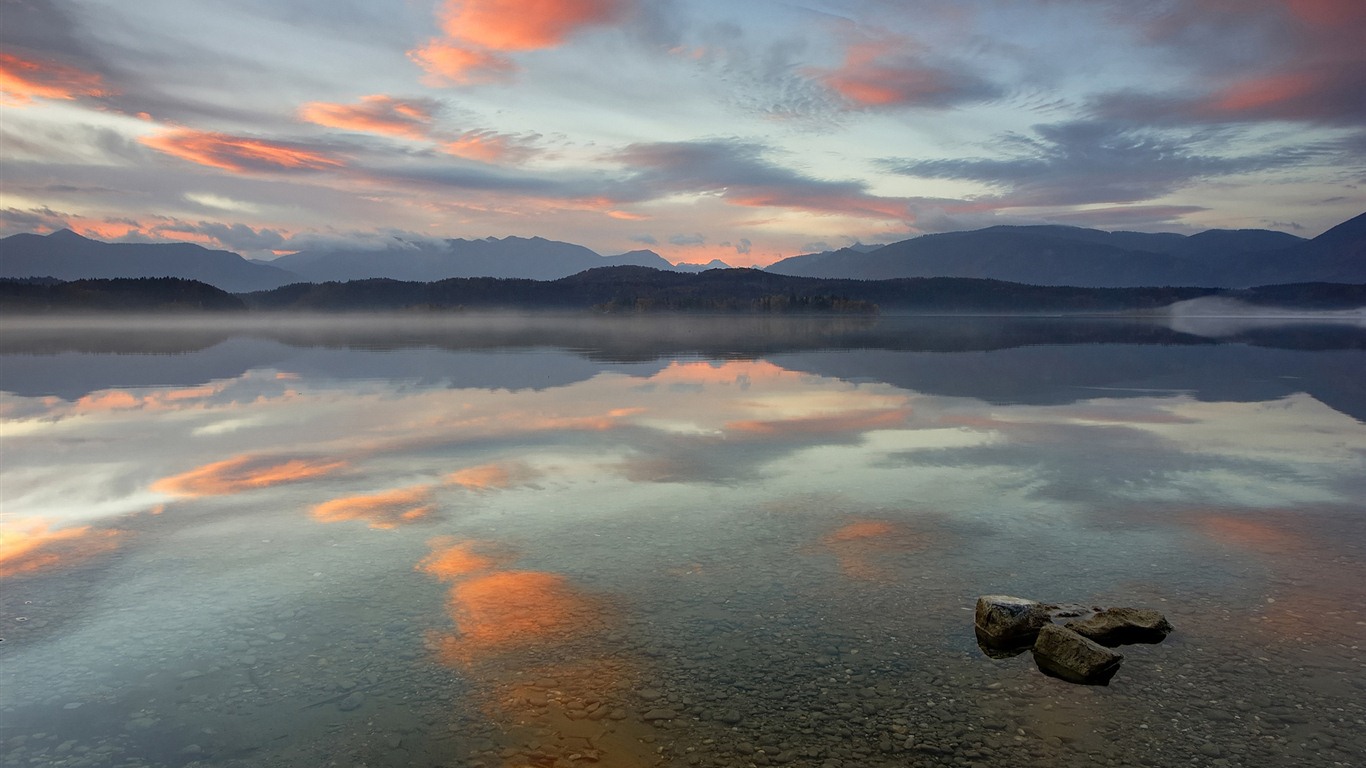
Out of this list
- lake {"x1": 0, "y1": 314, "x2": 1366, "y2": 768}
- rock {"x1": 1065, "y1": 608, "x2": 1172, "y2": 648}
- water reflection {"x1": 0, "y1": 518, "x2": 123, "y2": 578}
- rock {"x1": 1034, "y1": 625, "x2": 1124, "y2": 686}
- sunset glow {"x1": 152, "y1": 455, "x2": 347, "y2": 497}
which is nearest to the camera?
lake {"x1": 0, "y1": 314, "x2": 1366, "y2": 768}

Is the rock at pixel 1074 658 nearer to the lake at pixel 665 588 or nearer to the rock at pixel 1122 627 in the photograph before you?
the lake at pixel 665 588

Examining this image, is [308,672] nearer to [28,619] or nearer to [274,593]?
[274,593]

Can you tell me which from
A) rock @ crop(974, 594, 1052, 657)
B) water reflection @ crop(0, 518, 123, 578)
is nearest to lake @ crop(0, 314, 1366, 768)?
water reflection @ crop(0, 518, 123, 578)

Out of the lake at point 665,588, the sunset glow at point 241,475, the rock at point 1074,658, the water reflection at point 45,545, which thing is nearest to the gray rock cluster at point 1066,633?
the rock at point 1074,658

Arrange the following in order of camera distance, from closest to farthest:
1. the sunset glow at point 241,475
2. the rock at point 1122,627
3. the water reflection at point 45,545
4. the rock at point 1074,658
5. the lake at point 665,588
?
the lake at point 665,588 → the rock at point 1074,658 → the rock at point 1122,627 → the water reflection at point 45,545 → the sunset glow at point 241,475

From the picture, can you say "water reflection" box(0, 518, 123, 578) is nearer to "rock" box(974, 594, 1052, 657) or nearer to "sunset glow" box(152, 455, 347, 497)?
"sunset glow" box(152, 455, 347, 497)

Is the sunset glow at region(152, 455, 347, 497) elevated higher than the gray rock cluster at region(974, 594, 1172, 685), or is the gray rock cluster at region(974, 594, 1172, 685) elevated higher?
the gray rock cluster at region(974, 594, 1172, 685)

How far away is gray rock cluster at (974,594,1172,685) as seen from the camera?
11.6 metres

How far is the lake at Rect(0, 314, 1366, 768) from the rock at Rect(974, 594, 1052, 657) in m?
0.49

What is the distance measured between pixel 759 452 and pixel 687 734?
1831cm

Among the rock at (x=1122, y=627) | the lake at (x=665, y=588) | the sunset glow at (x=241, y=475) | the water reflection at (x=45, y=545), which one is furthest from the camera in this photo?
the sunset glow at (x=241, y=475)

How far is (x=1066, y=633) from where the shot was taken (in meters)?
11.9

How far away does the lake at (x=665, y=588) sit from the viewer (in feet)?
33.8

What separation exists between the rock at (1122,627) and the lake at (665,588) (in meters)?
0.42
